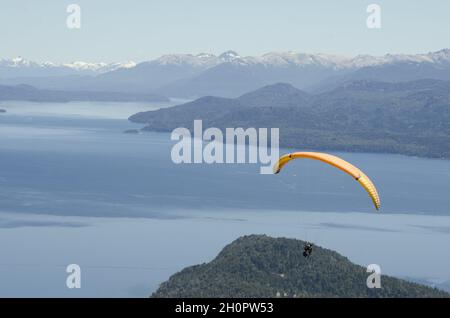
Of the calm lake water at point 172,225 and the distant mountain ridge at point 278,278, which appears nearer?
the distant mountain ridge at point 278,278

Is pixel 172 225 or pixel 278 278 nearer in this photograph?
pixel 278 278

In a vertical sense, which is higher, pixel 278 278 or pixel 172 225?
pixel 278 278

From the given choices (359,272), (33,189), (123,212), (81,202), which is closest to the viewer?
(359,272)

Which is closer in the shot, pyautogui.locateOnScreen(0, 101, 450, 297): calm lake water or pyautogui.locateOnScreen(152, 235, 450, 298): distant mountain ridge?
pyautogui.locateOnScreen(152, 235, 450, 298): distant mountain ridge

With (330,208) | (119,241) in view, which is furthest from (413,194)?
(119,241)
